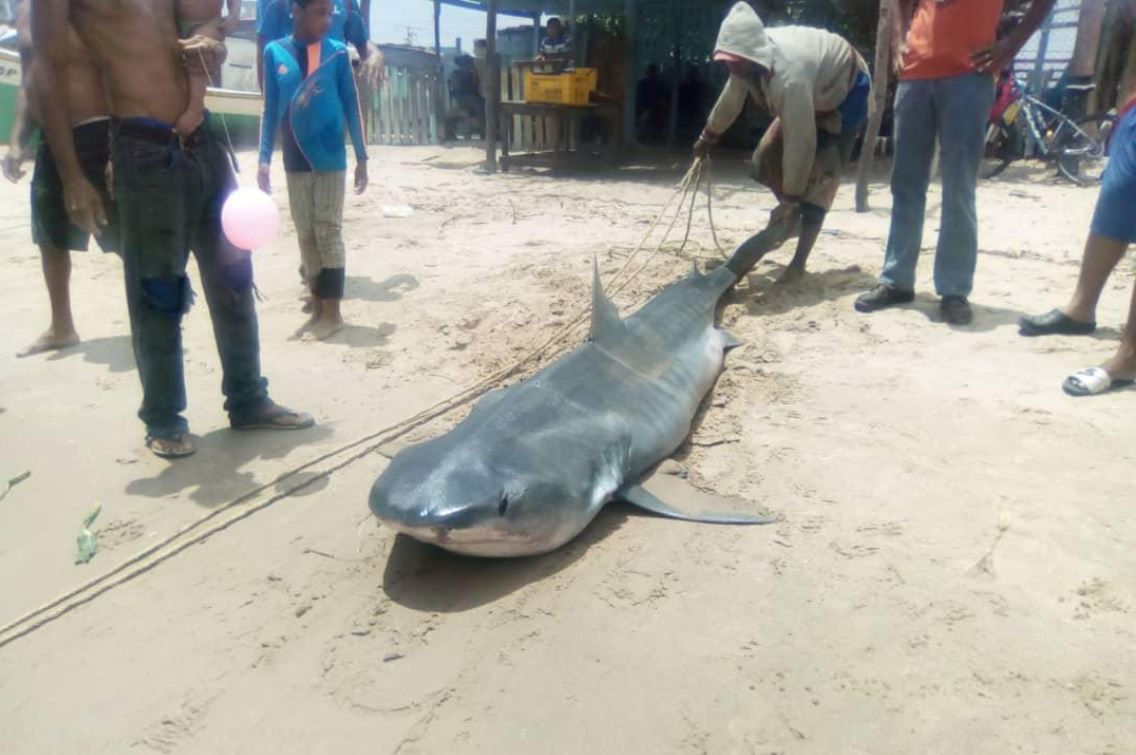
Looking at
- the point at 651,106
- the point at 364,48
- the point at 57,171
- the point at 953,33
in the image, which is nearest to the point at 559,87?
the point at 651,106

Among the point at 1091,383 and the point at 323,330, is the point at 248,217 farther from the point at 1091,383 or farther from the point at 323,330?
the point at 1091,383

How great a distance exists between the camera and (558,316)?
4.84 m

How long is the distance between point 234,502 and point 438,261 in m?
3.50

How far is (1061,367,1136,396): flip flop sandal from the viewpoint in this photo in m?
3.39

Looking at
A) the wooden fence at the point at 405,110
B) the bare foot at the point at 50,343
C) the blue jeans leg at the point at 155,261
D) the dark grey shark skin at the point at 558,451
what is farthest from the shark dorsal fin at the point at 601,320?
the wooden fence at the point at 405,110

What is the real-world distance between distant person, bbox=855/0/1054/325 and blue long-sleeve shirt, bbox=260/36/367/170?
120 inches

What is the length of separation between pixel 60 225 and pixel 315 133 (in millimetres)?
1422

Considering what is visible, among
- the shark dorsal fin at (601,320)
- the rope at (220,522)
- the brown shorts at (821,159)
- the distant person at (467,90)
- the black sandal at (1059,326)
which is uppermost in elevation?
the distant person at (467,90)

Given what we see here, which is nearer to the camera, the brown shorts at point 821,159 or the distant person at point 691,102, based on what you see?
the brown shorts at point 821,159

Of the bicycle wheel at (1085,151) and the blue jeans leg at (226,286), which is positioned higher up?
the bicycle wheel at (1085,151)

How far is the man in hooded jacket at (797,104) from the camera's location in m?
4.60

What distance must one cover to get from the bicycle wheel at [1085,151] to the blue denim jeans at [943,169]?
6034 millimetres

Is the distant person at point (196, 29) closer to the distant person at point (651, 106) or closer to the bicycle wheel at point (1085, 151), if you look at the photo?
the bicycle wheel at point (1085, 151)

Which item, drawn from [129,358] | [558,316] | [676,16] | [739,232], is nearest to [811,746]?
[558,316]
